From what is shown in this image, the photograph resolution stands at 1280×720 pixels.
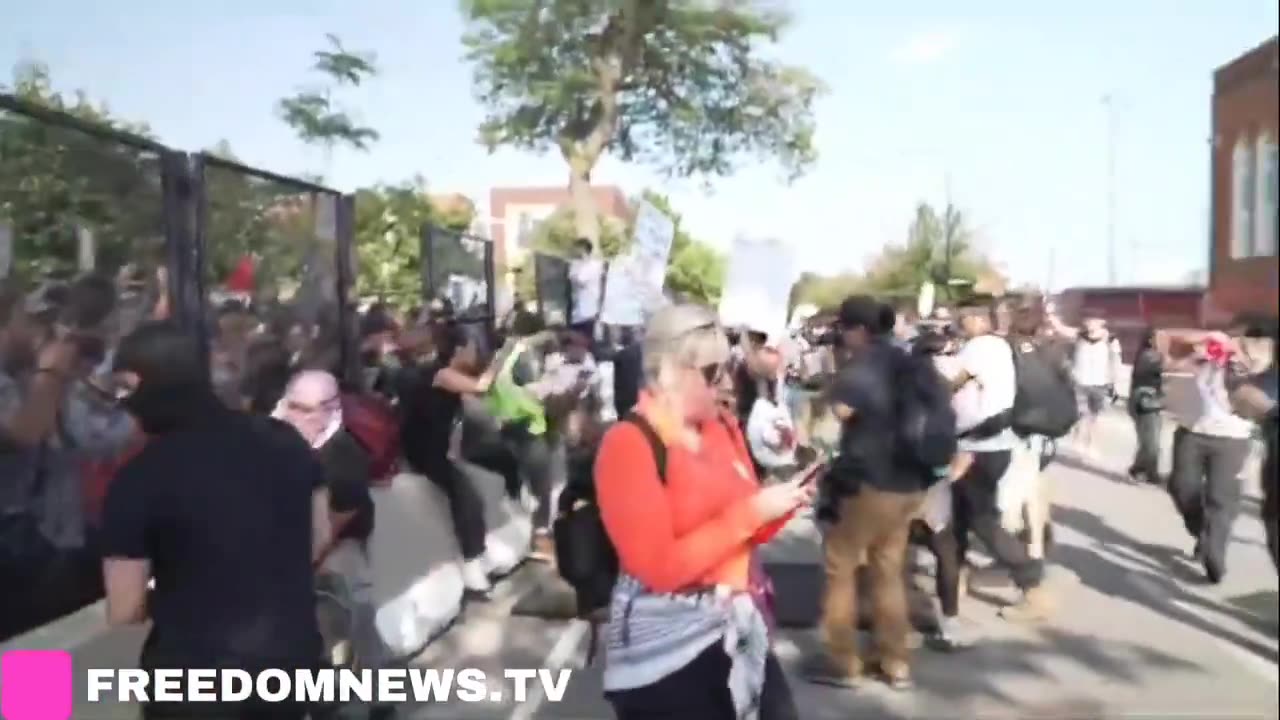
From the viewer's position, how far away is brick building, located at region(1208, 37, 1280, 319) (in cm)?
129

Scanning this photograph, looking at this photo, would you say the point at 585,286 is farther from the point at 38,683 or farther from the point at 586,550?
the point at 38,683

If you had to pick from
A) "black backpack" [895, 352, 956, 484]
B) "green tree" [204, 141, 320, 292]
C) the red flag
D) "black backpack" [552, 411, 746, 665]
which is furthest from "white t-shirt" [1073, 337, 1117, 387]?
the red flag

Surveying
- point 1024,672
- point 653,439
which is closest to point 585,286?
point 1024,672

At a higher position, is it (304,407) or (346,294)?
(346,294)

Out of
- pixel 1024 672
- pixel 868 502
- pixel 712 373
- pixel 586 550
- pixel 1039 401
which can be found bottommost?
pixel 1024 672

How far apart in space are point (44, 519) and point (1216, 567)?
3783mm

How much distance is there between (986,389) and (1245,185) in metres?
5.85

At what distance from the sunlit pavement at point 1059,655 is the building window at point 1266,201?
111 inches

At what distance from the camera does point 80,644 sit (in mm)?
3932

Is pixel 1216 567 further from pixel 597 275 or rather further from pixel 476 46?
pixel 597 275

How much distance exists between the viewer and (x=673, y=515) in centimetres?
306

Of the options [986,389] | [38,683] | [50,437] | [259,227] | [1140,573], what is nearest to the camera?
[38,683]

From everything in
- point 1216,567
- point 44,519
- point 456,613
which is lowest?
point 456,613

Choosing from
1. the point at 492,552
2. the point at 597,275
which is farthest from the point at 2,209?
the point at 597,275
